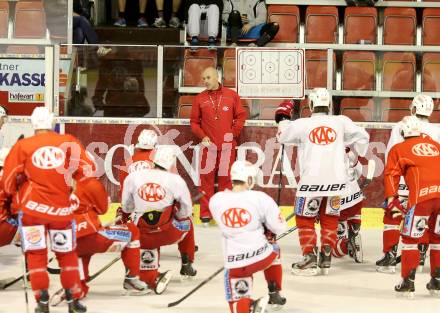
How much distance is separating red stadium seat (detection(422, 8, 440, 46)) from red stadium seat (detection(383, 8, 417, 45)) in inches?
4.9

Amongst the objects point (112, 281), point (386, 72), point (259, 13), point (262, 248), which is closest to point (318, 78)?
point (386, 72)

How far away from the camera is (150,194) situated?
9.42 metres

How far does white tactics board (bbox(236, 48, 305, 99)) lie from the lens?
1303 centimetres

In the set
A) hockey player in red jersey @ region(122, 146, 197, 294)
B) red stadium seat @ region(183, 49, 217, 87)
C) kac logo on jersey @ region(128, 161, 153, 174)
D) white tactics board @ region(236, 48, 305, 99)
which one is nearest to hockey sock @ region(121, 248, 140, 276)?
hockey player in red jersey @ region(122, 146, 197, 294)

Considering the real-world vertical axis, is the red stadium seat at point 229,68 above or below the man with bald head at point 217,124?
above

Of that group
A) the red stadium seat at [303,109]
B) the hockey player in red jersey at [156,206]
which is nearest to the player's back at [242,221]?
the hockey player in red jersey at [156,206]

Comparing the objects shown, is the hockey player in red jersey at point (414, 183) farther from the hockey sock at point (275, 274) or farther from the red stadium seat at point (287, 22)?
the red stadium seat at point (287, 22)

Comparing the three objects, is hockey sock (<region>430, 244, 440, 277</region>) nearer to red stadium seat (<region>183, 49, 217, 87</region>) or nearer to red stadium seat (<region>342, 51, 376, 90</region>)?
red stadium seat (<region>342, 51, 376, 90</region>)

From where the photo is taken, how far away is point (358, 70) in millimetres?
13531

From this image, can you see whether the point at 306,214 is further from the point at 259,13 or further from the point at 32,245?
the point at 259,13

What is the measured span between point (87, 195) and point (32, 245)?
0.76m

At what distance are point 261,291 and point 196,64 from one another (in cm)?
419

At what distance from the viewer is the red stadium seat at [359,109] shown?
43.3 feet

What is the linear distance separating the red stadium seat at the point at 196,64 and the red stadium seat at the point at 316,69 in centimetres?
98
